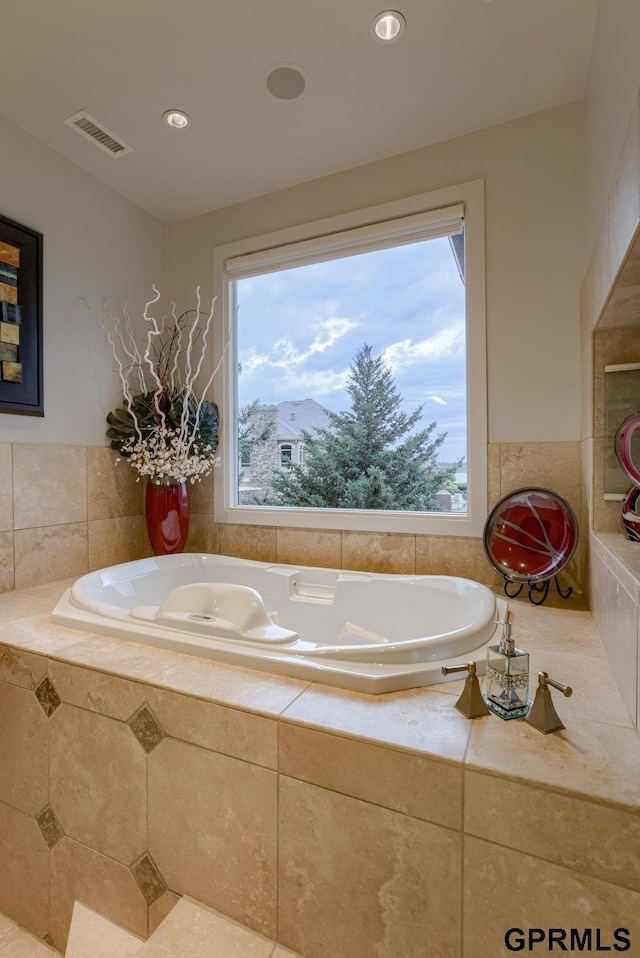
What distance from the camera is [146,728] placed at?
1.13 metres

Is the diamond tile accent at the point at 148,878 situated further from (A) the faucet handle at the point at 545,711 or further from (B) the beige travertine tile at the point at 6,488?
(B) the beige travertine tile at the point at 6,488

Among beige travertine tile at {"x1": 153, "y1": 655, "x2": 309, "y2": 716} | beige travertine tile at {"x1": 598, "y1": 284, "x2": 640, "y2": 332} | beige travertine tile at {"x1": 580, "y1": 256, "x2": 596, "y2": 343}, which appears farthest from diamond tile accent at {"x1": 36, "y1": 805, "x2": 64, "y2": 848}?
beige travertine tile at {"x1": 580, "y1": 256, "x2": 596, "y2": 343}

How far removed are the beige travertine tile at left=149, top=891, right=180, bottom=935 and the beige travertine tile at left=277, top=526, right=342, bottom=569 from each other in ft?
4.59

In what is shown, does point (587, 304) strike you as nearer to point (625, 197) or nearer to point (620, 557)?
point (625, 197)

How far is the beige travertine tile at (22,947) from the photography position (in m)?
1.30

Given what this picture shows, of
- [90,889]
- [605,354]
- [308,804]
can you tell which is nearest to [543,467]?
[605,354]

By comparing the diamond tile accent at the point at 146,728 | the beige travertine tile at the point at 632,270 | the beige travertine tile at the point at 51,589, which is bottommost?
the diamond tile accent at the point at 146,728

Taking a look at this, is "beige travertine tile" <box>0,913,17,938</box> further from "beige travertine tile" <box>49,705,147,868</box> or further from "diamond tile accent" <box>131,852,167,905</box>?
"diamond tile accent" <box>131,852,167,905</box>

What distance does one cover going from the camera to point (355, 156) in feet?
7.19

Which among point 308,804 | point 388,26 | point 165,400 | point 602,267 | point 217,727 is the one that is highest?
point 388,26

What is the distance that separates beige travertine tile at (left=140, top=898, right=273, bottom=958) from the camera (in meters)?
0.94

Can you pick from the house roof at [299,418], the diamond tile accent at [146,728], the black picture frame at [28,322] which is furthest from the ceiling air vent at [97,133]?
the diamond tile accent at [146,728]

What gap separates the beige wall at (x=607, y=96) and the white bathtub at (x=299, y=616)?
1320 millimetres

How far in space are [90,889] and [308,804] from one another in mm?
765
